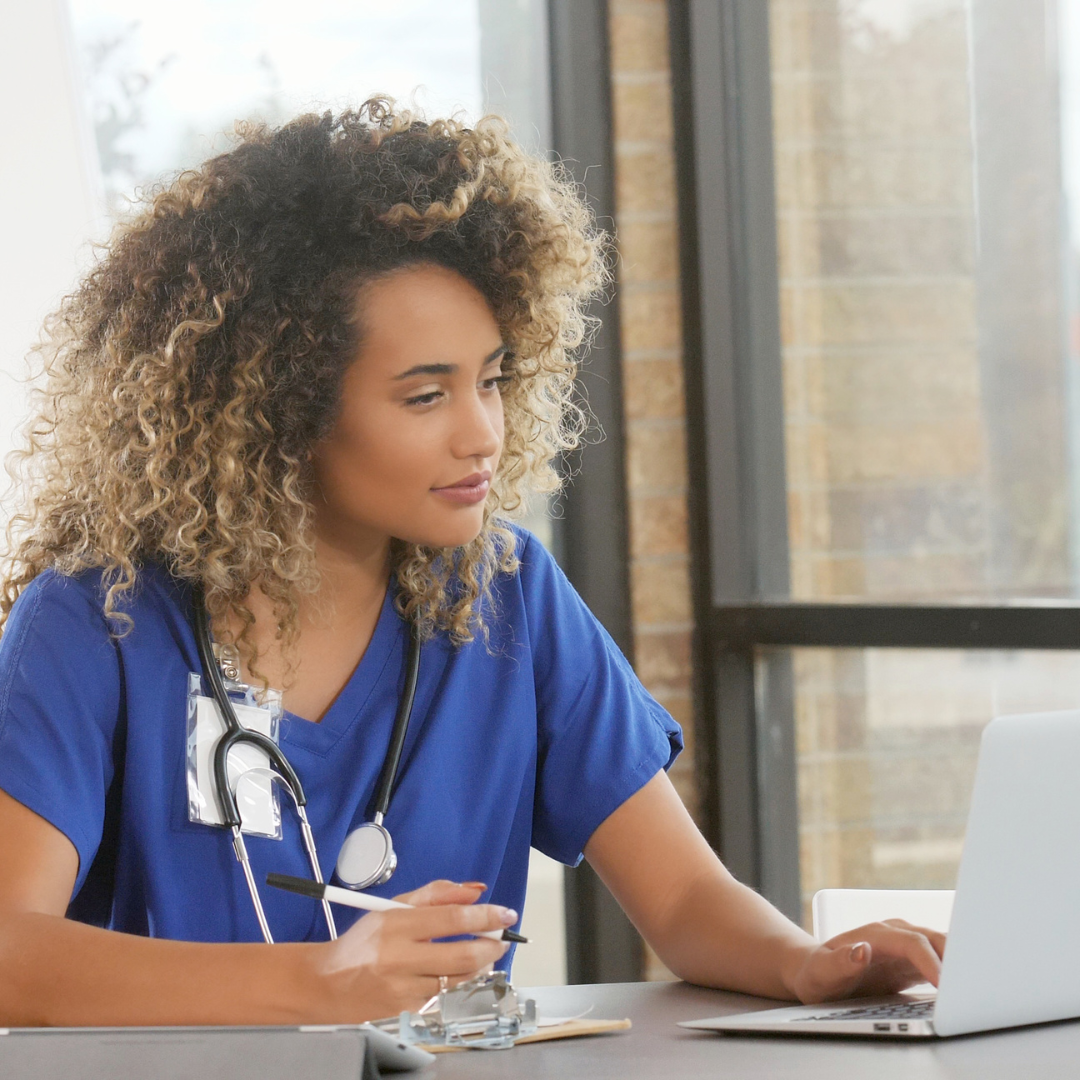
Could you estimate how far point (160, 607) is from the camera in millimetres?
1332

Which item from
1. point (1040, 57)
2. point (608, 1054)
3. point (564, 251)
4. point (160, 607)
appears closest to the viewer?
point (608, 1054)

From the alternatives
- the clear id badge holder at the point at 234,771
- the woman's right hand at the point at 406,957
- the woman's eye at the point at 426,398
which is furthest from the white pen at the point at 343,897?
the woman's eye at the point at 426,398

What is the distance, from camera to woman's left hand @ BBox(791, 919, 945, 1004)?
1.05 metres

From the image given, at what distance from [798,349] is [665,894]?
1379 millimetres

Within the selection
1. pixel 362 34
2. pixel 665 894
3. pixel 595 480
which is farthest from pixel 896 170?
pixel 665 894

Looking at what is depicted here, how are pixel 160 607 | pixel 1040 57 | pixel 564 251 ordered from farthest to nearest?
pixel 1040 57, pixel 564 251, pixel 160 607

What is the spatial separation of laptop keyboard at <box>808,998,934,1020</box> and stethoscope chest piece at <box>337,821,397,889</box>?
0.43 metres

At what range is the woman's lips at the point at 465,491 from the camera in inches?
53.2

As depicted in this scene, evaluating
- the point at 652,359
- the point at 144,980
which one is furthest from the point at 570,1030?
the point at 652,359

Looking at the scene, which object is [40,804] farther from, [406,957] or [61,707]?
[406,957]

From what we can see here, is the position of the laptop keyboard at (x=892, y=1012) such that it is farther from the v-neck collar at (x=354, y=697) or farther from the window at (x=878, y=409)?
the window at (x=878, y=409)

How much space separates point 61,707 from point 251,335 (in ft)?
1.30

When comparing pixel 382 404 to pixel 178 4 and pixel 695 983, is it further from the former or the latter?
pixel 178 4

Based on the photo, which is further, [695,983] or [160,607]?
[160,607]
